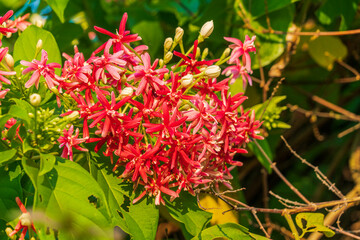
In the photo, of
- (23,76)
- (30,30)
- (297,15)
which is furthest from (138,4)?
(23,76)

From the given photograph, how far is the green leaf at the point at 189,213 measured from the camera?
719mm

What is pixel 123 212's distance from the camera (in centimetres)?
68

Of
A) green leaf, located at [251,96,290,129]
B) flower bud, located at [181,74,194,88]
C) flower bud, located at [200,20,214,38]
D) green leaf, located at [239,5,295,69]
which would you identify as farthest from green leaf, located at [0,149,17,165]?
green leaf, located at [239,5,295,69]

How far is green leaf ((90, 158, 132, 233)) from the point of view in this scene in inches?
26.3

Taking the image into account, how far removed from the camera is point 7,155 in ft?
1.94

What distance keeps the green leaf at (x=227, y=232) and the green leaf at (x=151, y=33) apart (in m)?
0.72

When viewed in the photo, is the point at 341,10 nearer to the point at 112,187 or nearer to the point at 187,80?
the point at 187,80

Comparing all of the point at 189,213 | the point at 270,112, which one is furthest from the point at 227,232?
the point at 270,112

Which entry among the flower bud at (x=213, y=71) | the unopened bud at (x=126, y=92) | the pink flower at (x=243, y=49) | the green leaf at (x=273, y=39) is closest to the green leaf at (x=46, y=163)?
the unopened bud at (x=126, y=92)

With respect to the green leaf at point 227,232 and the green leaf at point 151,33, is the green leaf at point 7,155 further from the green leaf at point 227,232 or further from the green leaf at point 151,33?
the green leaf at point 151,33

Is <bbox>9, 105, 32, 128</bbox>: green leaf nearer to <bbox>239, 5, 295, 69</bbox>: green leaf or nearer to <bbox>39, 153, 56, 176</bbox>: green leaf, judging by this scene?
<bbox>39, 153, 56, 176</bbox>: green leaf

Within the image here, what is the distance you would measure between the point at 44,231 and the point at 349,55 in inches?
52.9

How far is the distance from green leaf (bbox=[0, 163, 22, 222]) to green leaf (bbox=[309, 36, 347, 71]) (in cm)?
108

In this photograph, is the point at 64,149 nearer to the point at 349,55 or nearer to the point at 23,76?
the point at 23,76
